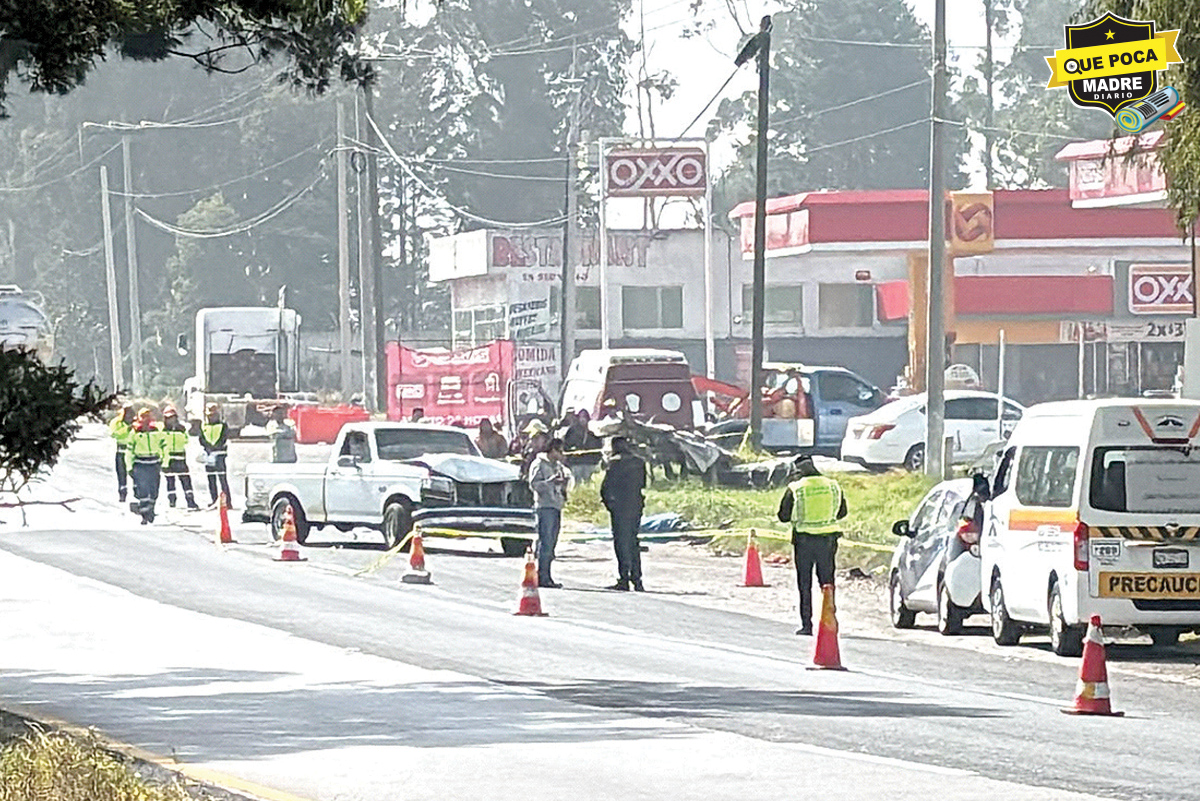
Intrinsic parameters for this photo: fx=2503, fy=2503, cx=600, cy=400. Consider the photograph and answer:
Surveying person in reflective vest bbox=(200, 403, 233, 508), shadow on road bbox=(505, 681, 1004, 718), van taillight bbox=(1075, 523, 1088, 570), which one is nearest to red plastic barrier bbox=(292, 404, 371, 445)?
person in reflective vest bbox=(200, 403, 233, 508)

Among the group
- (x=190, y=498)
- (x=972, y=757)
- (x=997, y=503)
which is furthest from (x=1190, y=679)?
(x=190, y=498)

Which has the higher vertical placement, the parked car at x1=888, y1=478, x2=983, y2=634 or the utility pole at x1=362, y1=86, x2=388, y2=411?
the utility pole at x1=362, y1=86, x2=388, y2=411

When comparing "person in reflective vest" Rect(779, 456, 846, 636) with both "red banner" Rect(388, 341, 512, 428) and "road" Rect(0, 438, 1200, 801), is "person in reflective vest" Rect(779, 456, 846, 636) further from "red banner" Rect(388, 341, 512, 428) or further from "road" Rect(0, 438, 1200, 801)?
"red banner" Rect(388, 341, 512, 428)

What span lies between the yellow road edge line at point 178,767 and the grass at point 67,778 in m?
0.86

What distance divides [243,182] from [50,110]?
9.44 metres

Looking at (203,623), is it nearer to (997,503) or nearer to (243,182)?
(997,503)

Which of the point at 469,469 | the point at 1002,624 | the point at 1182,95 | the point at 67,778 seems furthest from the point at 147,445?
the point at 67,778

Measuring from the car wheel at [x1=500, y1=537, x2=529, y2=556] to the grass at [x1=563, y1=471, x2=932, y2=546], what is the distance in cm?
304

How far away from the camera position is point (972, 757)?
1373cm

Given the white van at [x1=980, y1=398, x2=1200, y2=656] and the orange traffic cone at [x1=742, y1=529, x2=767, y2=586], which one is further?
the orange traffic cone at [x1=742, y1=529, x2=767, y2=586]

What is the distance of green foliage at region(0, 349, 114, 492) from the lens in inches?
508

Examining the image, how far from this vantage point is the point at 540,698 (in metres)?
17.1

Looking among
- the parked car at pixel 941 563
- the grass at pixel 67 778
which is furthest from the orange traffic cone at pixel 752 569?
the grass at pixel 67 778

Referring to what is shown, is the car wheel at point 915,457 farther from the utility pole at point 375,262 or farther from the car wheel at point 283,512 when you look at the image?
the utility pole at point 375,262
